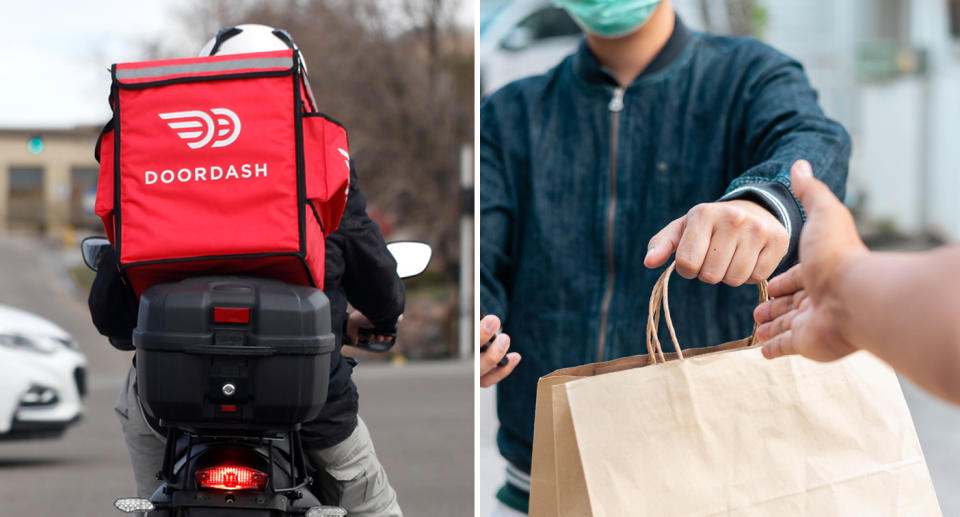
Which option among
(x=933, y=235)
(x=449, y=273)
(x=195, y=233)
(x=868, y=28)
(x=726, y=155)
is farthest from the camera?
(x=868, y=28)

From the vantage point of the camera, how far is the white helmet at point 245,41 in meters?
2.38

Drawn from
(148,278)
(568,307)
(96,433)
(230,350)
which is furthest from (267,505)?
(96,433)

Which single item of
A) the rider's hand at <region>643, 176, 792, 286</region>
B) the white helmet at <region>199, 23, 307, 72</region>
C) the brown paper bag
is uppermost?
the white helmet at <region>199, 23, 307, 72</region>

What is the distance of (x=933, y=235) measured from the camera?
723 inches

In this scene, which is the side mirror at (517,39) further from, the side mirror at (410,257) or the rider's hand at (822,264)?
the rider's hand at (822,264)

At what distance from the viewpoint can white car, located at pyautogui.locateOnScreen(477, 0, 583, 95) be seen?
10.3 m

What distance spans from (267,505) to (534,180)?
95cm

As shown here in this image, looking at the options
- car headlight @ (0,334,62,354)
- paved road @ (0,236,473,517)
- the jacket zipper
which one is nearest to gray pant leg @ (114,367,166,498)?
the jacket zipper

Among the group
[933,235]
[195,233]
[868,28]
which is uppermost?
[195,233]

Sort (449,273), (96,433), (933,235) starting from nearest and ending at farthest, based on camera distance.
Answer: (96,433) → (449,273) → (933,235)

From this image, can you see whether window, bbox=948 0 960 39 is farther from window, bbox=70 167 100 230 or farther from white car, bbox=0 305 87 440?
white car, bbox=0 305 87 440

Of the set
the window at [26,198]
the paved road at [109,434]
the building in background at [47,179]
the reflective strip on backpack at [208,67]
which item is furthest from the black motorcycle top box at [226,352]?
the window at [26,198]

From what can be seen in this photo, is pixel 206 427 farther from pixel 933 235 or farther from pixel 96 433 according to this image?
pixel 933 235

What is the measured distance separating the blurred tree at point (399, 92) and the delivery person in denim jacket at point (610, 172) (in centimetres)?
1160
